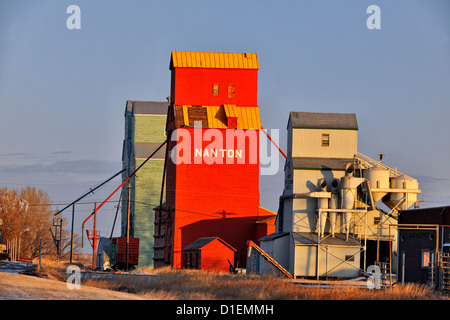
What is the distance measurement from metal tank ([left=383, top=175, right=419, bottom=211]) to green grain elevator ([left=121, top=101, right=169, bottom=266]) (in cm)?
2801

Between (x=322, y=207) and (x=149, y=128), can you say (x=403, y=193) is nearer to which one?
(x=322, y=207)

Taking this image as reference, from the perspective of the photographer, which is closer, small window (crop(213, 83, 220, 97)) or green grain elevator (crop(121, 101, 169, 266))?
small window (crop(213, 83, 220, 97))

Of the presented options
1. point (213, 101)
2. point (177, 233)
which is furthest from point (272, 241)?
point (213, 101)

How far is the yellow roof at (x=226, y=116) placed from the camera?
6438 centimetres

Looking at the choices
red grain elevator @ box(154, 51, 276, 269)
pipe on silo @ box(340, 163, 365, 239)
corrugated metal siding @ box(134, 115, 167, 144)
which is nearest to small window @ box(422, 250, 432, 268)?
pipe on silo @ box(340, 163, 365, 239)

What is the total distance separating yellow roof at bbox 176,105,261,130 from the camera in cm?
6438

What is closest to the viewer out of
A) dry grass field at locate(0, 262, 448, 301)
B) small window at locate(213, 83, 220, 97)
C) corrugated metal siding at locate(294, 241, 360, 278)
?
dry grass field at locate(0, 262, 448, 301)

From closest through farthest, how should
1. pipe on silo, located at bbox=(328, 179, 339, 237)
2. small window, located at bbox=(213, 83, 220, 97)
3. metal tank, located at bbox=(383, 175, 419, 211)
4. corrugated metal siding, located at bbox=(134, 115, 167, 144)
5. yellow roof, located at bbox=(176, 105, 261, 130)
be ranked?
pipe on silo, located at bbox=(328, 179, 339, 237) < metal tank, located at bbox=(383, 175, 419, 211) < yellow roof, located at bbox=(176, 105, 261, 130) < small window, located at bbox=(213, 83, 220, 97) < corrugated metal siding, located at bbox=(134, 115, 167, 144)

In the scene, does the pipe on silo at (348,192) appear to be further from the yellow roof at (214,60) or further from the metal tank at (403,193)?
the yellow roof at (214,60)

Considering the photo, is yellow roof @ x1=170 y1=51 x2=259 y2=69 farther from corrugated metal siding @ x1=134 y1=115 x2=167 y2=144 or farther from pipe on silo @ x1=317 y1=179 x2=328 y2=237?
corrugated metal siding @ x1=134 y1=115 x2=167 y2=144

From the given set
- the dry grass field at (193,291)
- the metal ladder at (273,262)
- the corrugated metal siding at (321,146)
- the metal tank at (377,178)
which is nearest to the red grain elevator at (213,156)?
the metal ladder at (273,262)

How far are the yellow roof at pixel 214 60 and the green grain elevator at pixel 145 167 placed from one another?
1563cm

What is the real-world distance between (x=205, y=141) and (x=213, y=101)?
12.0 feet
